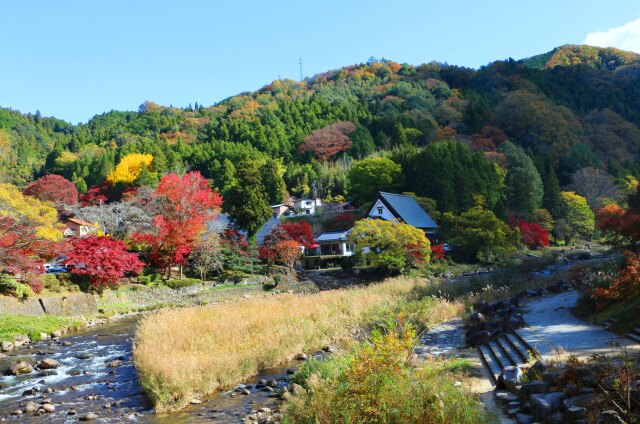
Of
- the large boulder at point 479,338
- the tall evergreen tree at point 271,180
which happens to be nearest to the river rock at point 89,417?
the large boulder at point 479,338

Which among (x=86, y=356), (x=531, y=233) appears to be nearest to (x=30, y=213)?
(x=86, y=356)

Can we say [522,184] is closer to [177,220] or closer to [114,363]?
[177,220]

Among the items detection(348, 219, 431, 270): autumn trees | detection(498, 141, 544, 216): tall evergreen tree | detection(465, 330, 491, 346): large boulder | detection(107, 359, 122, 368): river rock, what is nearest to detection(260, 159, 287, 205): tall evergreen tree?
detection(348, 219, 431, 270): autumn trees

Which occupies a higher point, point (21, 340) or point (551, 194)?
point (551, 194)

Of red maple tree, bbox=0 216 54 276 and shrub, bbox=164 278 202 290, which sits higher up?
red maple tree, bbox=0 216 54 276

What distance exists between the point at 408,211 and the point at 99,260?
26597 mm

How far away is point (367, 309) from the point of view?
1775 centimetres

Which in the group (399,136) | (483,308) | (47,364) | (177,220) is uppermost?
(399,136)

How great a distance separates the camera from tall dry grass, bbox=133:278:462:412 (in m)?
10.4

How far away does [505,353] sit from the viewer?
36.8 ft

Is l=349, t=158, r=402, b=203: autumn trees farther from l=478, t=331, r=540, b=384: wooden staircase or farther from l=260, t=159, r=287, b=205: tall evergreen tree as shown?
l=478, t=331, r=540, b=384: wooden staircase

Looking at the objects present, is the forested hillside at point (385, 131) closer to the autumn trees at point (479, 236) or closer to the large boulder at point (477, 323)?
the autumn trees at point (479, 236)

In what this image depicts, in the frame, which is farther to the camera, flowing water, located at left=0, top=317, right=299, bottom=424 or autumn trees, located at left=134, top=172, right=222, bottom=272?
autumn trees, located at left=134, top=172, right=222, bottom=272

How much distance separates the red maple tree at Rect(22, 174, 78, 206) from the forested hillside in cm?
994
